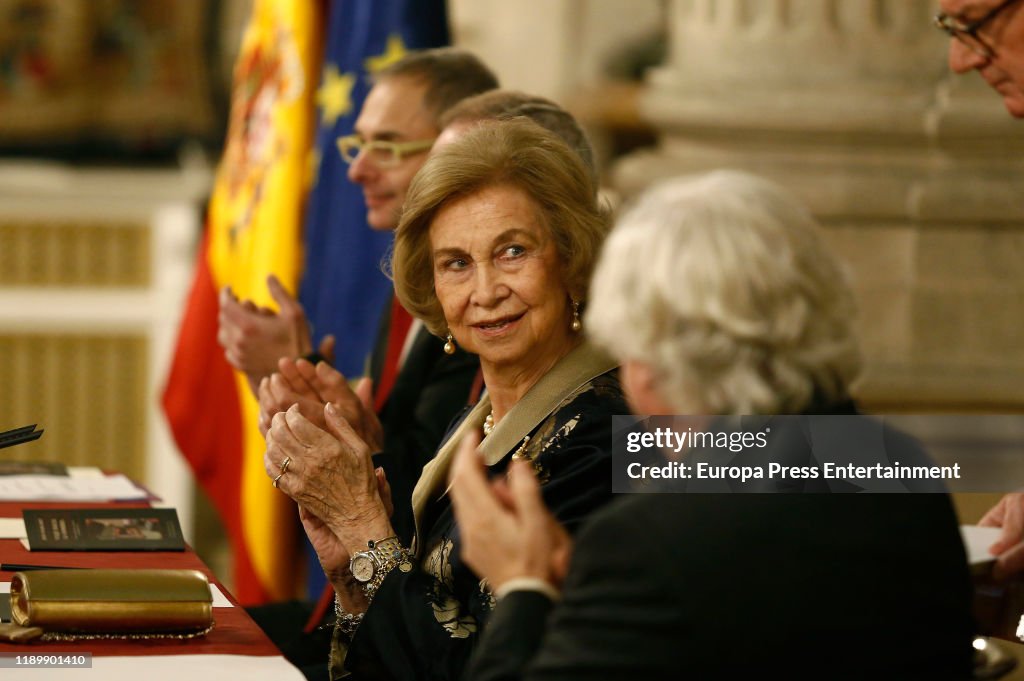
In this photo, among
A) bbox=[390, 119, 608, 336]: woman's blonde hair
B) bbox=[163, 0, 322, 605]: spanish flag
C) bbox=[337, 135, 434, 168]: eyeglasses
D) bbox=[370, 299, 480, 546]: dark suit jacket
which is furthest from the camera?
bbox=[163, 0, 322, 605]: spanish flag

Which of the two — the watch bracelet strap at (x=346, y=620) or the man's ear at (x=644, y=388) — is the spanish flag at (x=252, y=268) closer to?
the watch bracelet strap at (x=346, y=620)

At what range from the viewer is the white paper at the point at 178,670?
1.78m

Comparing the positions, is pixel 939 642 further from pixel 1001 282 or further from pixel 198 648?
pixel 1001 282

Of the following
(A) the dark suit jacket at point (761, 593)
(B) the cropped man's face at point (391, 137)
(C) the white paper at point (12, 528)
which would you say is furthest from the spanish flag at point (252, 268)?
(A) the dark suit jacket at point (761, 593)

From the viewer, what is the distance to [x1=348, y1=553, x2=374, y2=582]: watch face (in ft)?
7.17

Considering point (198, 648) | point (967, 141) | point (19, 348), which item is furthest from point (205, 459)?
point (198, 648)

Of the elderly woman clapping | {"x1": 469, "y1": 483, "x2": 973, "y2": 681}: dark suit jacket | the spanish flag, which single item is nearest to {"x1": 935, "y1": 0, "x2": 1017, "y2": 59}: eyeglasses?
the elderly woman clapping

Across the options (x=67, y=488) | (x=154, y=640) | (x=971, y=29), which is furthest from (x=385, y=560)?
(x=971, y=29)

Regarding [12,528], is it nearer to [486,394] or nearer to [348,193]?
[486,394]

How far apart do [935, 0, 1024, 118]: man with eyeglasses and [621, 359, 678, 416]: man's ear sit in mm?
1307

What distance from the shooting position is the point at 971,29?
8.47ft

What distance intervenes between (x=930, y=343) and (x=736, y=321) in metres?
2.68

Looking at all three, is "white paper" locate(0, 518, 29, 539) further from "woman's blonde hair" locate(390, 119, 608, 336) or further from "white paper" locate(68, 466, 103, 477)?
"woman's blonde hair" locate(390, 119, 608, 336)

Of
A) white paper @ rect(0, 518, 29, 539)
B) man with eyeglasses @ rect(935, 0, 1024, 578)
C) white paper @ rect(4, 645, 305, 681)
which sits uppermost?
man with eyeglasses @ rect(935, 0, 1024, 578)
